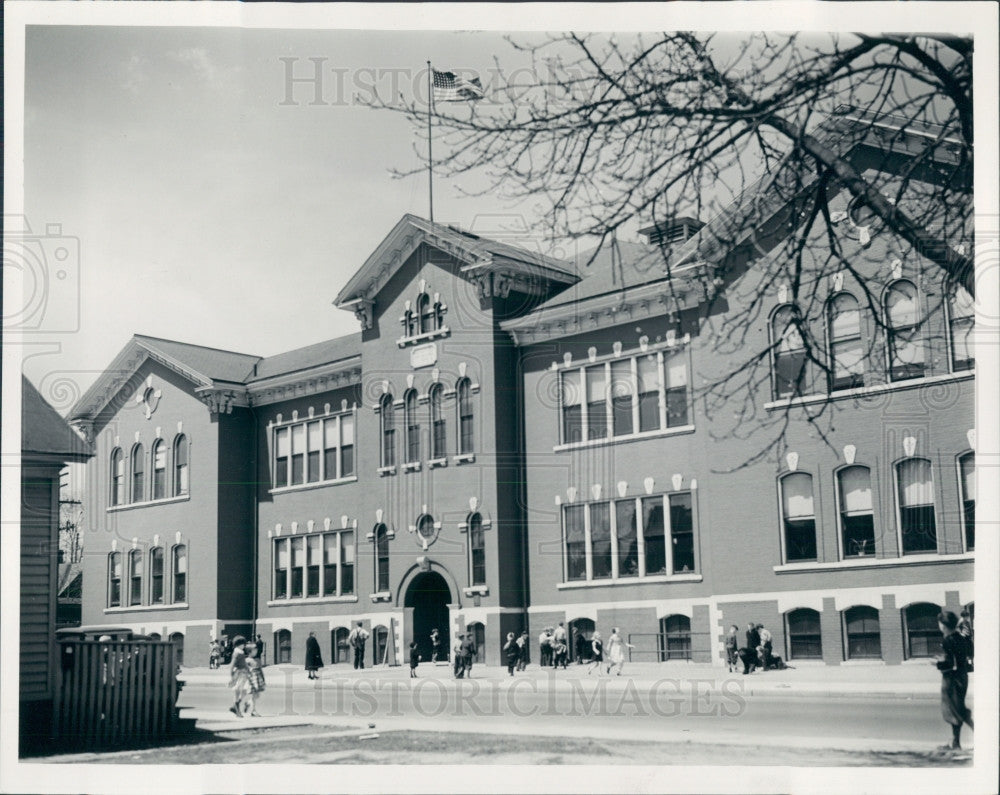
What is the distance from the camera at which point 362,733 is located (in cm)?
1466

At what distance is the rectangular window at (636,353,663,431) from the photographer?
54.1 ft

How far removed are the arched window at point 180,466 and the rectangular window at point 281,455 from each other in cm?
131

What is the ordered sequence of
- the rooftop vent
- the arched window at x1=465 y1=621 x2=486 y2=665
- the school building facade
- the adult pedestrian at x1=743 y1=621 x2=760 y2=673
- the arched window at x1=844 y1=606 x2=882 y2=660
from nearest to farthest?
1. the rooftop vent
2. the school building facade
3. the arched window at x1=844 y1=606 x2=882 y2=660
4. the adult pedestrian at x1=743 y1=621 x2=760 y2=673
5. the arched window at x1=465 y1=621 x2=486 y2=665

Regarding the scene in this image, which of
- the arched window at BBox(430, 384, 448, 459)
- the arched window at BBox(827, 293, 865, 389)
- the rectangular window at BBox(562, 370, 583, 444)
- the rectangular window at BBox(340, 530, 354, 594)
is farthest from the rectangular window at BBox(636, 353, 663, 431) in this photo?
the rectangular window at BBox(340, 530, 354, 594)

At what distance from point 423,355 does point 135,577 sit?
5179mm

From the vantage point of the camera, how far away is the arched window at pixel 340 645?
1730cm

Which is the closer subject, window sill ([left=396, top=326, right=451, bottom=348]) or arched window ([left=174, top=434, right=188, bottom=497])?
arched window ([left=174, top=434, right=188, bottom=497])

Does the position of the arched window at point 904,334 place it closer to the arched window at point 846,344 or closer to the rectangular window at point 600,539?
the arched window at point 846,344

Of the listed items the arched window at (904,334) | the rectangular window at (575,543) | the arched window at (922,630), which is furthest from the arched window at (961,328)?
the rectangular window at (575,543)

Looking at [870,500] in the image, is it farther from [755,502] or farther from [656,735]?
[656,735]

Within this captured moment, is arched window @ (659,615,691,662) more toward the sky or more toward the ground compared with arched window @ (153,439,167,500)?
more toward the ground

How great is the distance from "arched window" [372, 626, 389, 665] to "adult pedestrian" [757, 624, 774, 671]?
5.32m

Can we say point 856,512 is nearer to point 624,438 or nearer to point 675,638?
point 675,638

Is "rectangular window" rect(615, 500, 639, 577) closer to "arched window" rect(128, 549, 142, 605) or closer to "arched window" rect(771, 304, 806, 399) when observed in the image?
"arched window" rect(771, 304, 806, 399)
